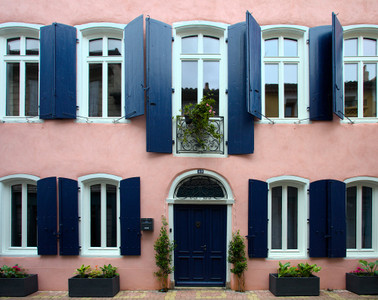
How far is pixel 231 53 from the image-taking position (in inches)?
275

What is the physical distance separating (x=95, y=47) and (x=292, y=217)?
678 cm

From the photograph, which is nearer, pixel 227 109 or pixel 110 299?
pixel 110 299

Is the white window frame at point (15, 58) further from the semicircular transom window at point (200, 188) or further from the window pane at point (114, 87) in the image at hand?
the semicircular transom window at point (200, 188)

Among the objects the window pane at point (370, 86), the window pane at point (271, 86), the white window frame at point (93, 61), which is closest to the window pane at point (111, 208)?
the white window frame at point (93, 61)

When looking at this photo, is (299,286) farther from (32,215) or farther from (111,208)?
(32,215)

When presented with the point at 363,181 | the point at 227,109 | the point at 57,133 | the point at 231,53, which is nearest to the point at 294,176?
the point at 363,181

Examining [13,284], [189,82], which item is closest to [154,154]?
[189,82]

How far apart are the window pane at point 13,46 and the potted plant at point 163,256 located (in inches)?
229

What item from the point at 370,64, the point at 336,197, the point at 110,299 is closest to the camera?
the point at 110,299

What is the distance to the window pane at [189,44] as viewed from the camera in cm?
729

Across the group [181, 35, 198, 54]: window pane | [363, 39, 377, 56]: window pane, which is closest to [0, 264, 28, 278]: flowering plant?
[181, 35, 198, 54]: window pane

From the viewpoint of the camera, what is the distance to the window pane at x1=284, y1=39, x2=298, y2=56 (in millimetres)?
7367

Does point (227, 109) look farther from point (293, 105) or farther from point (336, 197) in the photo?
point (336, 197)

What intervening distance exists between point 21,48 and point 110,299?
662 centimetres
